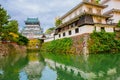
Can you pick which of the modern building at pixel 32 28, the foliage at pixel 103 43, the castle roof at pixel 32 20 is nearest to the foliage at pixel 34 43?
the modern building at pixel 32 28

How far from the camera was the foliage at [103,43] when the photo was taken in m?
21.3

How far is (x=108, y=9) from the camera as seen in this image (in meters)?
30.9

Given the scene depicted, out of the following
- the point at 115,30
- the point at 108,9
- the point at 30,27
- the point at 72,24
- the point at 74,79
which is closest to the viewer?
the point at 74,79

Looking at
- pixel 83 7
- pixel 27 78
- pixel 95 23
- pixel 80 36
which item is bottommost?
pixel 27 78

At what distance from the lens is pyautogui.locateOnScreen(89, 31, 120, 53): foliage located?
21328 millimetres

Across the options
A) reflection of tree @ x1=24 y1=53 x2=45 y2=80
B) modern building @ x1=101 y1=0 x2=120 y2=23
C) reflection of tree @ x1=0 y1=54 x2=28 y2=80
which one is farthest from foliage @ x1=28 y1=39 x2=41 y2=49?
reflection of tree @ x1=24 y1=53 x2=45 y2=80

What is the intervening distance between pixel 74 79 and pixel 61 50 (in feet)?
69.1

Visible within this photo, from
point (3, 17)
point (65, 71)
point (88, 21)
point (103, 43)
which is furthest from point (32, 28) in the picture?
point (65, 71)

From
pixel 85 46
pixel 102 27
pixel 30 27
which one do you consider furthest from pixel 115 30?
pixel 30 27

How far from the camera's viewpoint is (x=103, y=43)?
22.0m

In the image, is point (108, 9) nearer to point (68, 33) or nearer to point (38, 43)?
point (68, 33)

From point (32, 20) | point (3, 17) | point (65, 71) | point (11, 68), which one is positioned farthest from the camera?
point (32, 20)

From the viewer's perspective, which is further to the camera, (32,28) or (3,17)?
(32,28)

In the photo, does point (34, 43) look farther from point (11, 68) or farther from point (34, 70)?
point (34, 70)
